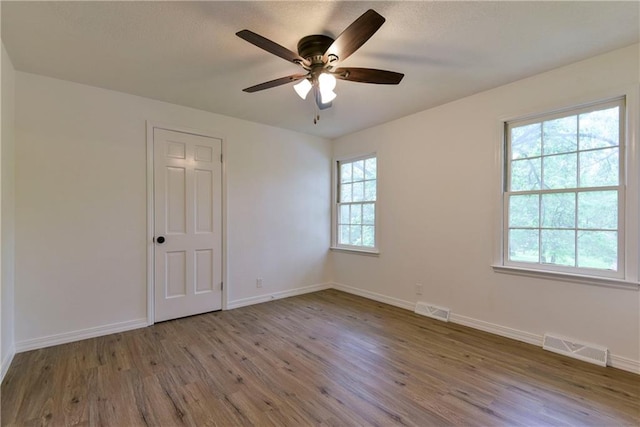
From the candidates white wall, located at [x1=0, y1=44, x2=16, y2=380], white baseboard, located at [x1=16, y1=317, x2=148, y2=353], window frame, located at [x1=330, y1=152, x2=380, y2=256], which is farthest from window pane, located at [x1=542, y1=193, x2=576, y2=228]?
white wall, located at [x1=0, y1=44, x2=16, y2=380]

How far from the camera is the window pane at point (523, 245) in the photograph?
284 cm

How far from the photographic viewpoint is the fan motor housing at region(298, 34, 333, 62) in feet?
6.79

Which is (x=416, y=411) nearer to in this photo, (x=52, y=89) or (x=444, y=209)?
(x=444, y=209)

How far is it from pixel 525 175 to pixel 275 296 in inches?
132

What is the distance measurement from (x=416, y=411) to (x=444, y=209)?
2233mm

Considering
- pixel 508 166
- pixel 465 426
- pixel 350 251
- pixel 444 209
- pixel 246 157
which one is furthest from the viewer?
pixel 350 251

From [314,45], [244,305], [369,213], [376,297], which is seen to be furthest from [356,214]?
[314,45]

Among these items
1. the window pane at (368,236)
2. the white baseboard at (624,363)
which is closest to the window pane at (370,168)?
the window pane at (368,236)

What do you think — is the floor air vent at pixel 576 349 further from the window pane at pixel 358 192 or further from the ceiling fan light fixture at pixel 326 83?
the ceiling fan light fixture at pixel 326 83

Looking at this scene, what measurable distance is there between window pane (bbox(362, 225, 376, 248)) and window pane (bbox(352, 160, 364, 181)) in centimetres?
77

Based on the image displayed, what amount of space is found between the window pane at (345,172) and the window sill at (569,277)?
2499 mm

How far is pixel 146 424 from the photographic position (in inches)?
68.4

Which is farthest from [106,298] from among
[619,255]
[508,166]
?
[619,255]

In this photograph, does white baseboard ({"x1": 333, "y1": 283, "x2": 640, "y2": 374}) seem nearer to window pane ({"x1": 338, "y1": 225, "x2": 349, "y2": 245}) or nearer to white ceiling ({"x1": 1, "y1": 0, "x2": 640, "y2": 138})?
window pane ({"x1": 338, "y1": 225, "x2": 349, "y2": 245})
